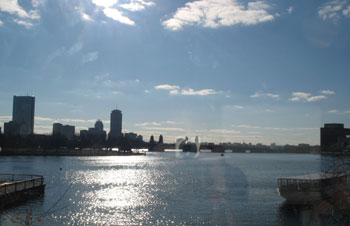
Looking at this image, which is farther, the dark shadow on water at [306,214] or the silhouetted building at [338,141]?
the dark shadow on water at [306,214]

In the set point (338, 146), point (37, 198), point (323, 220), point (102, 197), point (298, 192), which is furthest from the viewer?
point (102, 197)

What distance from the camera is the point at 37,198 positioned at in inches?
2047

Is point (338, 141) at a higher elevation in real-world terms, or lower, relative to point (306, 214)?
higher

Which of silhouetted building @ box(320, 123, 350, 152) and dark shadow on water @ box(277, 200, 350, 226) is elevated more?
silhouetted building @ box(320, 123, 350, 152)

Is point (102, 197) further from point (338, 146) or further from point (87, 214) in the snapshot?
point (338, 146)

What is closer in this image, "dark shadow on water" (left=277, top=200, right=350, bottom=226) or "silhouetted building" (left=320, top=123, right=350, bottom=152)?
"silhouetted building" (left=320, top=123, right=350, bottom=152)

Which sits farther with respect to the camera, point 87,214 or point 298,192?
point 298,192

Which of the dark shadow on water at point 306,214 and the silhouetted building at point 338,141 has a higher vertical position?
the silhouetted building at point 338,141

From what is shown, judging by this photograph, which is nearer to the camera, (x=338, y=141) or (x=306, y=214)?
(x=338, y=141)

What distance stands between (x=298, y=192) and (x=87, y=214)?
92.2 feet

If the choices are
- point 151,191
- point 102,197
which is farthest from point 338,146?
point 151,191

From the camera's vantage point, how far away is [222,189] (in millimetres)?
66875

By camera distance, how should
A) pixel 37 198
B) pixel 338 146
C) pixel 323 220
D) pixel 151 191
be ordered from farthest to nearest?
pixel 151 191 → pixel 37 198 → pixel 323 220 → pixel 338 146

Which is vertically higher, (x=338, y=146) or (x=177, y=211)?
(x=338, y=146)
